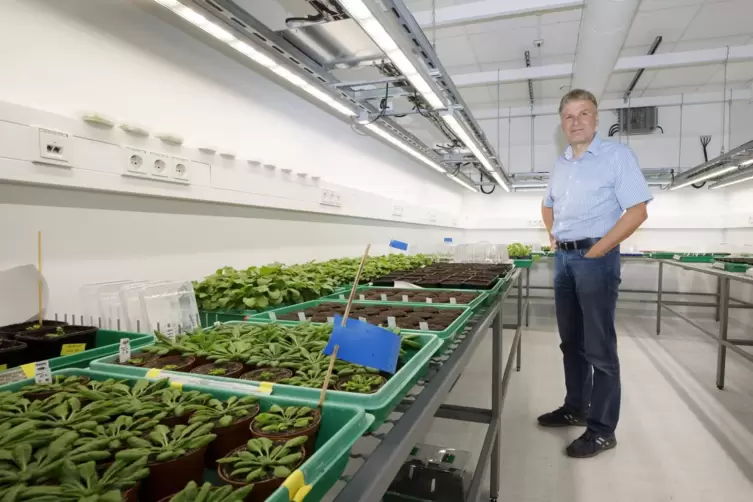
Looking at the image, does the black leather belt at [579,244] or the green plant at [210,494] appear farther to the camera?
the black leather belt at [579,244]

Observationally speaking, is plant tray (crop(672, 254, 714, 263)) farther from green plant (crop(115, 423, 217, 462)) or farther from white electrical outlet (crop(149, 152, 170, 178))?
green plant (crop(115, 423, 217, 462))

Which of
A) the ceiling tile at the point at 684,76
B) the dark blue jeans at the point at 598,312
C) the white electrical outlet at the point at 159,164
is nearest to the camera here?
the white electrical outlet at the point at 159,164

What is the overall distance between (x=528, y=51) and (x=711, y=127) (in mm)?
4697

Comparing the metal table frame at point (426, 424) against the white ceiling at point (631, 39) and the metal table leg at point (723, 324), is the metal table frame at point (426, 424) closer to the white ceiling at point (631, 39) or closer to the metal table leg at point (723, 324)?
the metal table leg at point (723, 324)

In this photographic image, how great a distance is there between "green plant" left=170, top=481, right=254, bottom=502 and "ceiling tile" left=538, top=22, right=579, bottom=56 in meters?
5.39

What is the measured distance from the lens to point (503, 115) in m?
8.00

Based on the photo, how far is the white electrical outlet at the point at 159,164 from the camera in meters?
2.10

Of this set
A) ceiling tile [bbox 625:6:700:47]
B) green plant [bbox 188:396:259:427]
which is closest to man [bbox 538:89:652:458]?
green plant [bbox 188:396:259:427]

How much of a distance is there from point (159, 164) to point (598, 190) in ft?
7.48

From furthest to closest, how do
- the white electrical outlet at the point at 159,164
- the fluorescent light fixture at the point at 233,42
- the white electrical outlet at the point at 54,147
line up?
the white electrical outlet at the point at 159,164 → the fluorescent light fixture at the point at 233,42 → the white electrical outlet at the point at 54,147

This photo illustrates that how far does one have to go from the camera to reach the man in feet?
7.46

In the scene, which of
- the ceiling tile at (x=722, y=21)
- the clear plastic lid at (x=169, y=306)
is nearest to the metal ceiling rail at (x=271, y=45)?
the clear plastic lid at (x=169, y=306)

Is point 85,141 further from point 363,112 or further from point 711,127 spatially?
point 711,127

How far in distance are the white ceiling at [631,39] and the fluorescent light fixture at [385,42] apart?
1.97 m
